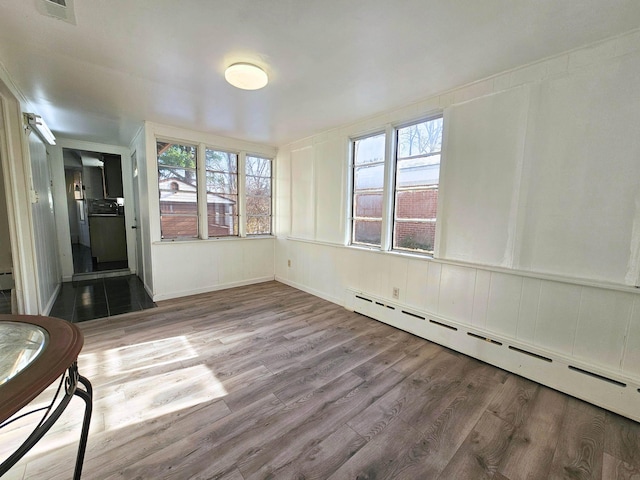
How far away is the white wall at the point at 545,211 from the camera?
1760 millimetres

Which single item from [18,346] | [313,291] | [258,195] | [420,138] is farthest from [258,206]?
[18,346]

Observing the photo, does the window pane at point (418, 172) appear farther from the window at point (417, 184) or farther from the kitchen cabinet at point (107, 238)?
the kitchen cabinet at point (107, 238)

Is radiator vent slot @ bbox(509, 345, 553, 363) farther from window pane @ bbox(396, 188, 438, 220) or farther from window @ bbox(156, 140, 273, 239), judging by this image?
window @ bbox(156, 140, 273, 239)

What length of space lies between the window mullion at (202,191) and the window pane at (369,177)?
228 cm

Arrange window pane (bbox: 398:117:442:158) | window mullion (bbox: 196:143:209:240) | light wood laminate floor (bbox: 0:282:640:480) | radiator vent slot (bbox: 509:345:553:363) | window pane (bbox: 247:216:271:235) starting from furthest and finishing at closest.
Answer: window pane (bbox: 247:216:271:235) < window mullion (bbox: 196:143:209:240) < window pane (bbox: 398:117:442:158) < radiator vent slot (bbox: 509:345:553:363) < light wood laminate floor (bbox: 0:282:640:480)

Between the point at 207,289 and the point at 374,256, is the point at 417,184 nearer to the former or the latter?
the point at 374,256

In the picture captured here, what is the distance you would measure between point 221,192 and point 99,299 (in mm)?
2228

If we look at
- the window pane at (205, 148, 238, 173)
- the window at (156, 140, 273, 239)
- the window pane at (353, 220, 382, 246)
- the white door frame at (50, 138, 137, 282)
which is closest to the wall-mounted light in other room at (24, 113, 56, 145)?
the window at (156, 140, 273, 239)

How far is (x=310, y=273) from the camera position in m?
4.22

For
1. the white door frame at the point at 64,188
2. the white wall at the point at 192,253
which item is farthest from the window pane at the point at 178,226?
the white door frame at the point at 64,188

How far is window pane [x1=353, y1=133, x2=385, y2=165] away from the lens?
3.23 metres

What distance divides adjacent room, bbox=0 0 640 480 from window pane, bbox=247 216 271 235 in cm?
152

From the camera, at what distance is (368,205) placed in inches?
134

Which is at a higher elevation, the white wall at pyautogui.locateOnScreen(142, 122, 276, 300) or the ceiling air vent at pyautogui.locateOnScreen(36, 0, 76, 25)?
the ceiling air vent at pyautogui.locateOnScreen(36, 0, 76, 25)
